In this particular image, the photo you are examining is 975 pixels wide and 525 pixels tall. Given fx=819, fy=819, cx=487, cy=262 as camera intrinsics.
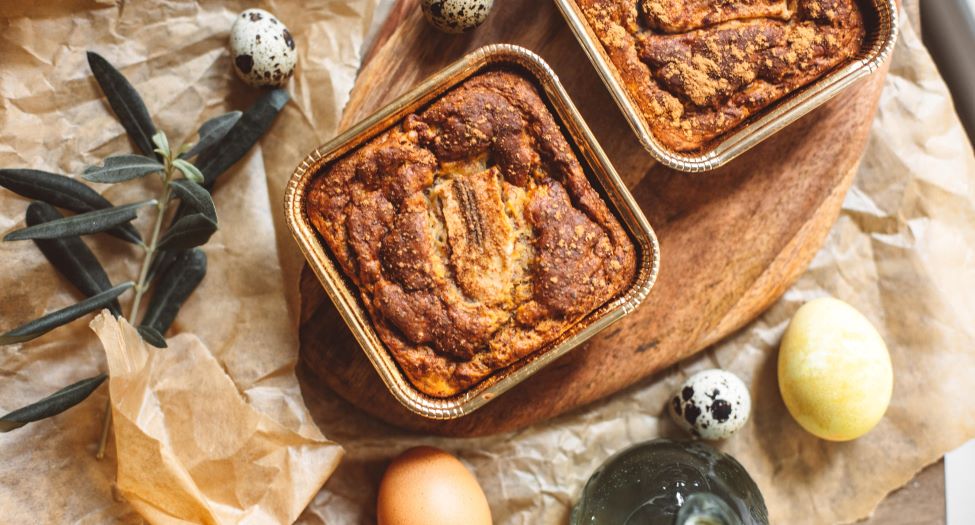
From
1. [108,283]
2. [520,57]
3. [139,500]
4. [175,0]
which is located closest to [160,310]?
[108,283]

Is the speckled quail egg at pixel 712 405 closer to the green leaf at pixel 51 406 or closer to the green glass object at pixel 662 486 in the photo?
the green glass object at pixel 662 486

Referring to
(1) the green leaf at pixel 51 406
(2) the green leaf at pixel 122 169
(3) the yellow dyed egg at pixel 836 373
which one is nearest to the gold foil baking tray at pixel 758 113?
(3) the yellow dyed egg at pixel 836 373

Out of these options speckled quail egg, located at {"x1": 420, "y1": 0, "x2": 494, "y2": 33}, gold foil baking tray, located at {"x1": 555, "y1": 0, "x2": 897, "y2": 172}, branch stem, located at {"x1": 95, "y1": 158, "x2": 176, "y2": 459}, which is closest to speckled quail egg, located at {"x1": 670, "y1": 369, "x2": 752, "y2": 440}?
gold foil baking tray, located at {"x1": 555, "y1": 0, "x2": 897, "y2": 172}

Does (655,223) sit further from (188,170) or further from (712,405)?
(188,170)

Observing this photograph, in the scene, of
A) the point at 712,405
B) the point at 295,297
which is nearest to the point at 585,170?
the point at 712,405

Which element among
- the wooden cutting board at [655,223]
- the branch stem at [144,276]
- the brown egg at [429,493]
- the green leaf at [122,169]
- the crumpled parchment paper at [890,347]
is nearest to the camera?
the green leaf at [122,169]

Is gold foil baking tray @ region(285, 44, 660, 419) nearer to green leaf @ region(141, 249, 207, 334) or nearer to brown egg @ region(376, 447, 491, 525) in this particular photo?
brown egg @ region(376, 447, 491, 525)
